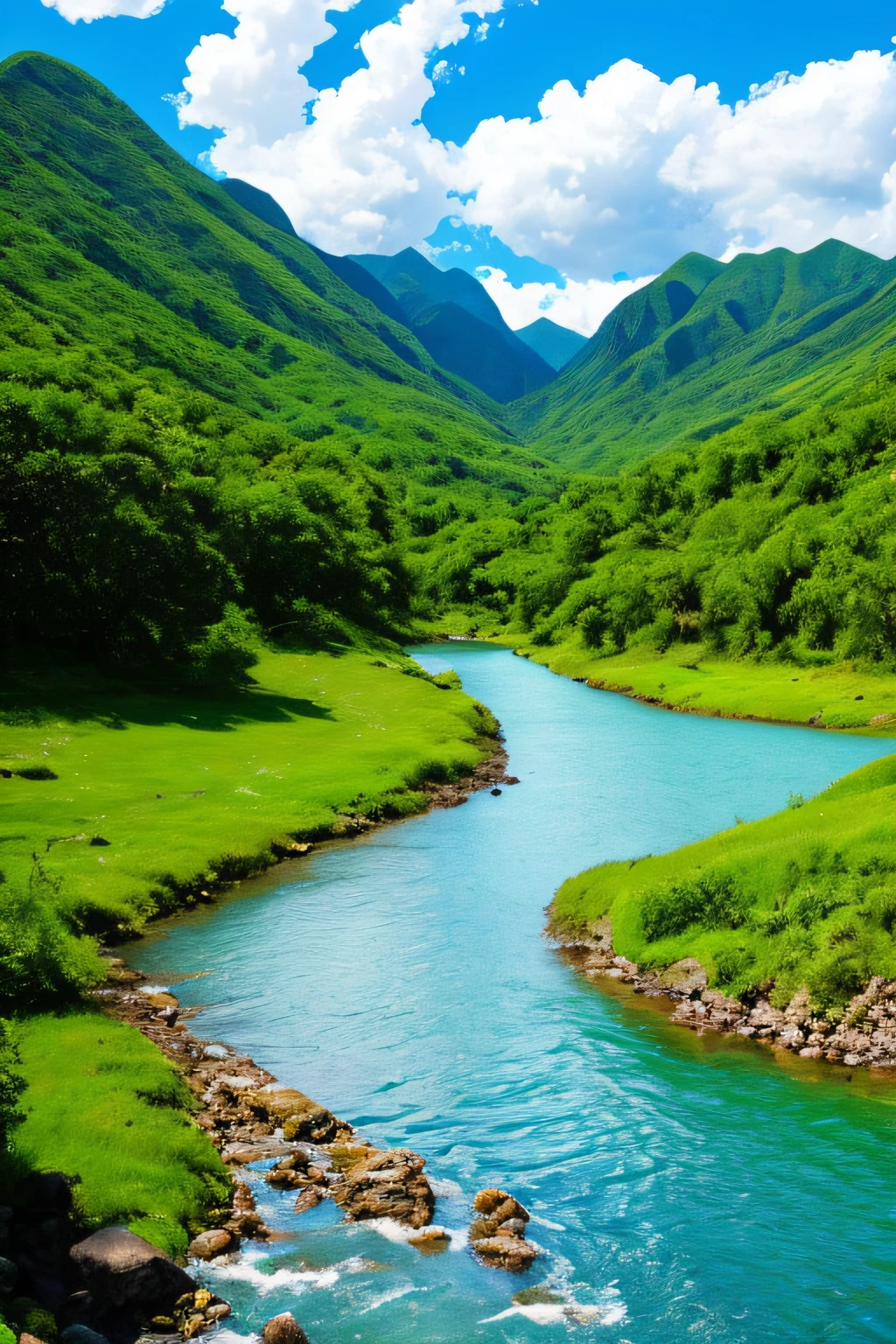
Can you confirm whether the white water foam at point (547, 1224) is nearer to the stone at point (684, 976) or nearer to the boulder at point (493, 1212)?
the boulder at point (493, 1212)

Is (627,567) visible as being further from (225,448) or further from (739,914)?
(739,914)

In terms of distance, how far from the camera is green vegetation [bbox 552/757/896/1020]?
2711 cm

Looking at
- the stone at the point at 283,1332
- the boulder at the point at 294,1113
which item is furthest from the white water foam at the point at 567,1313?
the boulder at the point at 294,1113

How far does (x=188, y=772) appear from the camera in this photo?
55000 mm

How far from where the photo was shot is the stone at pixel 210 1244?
17.5 meters

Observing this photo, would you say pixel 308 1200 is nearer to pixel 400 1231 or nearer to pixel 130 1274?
pixel 400 1231

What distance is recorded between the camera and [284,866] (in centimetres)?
4481

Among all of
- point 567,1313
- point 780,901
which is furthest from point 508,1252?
point 780,901

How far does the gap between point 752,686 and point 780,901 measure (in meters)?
70.5

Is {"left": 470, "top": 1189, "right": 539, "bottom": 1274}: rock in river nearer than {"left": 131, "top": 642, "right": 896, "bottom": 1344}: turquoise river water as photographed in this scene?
No

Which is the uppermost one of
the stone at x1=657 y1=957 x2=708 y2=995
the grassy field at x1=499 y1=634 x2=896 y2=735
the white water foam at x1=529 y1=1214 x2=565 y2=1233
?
the grassy field at x1=499 y1=634 x2=896 y2=735

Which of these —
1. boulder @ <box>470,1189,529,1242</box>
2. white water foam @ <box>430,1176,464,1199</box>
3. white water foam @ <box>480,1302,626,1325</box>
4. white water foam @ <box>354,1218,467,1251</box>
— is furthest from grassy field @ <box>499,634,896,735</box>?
white water foam @ <box>480,1302,626,1325</box>

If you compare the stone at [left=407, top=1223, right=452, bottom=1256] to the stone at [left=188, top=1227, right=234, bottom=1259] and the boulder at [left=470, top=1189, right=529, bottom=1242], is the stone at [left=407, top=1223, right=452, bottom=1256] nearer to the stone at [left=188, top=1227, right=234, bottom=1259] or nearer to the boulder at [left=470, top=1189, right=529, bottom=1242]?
the boulder at [left=470, top=1189, right=529, bottom=1242]

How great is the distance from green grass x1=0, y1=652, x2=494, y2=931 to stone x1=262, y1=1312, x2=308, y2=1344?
1712 cm
